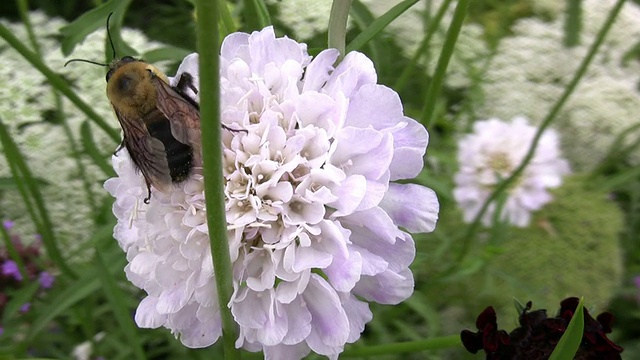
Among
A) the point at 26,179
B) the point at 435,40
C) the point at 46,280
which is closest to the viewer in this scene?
the point at 26,179

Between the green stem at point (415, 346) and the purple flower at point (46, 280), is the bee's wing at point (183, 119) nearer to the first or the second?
the green stem at point (415, 346)

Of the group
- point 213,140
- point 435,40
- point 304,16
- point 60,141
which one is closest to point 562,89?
point 435,40

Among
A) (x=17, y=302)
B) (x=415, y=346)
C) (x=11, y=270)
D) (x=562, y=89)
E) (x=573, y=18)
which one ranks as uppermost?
(x=573, y=18)

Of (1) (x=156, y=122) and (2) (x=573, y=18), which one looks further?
(2) (x=573, y=18)

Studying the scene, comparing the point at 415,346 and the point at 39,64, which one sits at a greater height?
the point at 39,64

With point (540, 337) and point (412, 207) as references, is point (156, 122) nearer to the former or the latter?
point (412, 207)

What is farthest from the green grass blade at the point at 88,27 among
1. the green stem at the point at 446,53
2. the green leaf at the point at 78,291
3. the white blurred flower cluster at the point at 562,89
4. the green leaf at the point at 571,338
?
the white blurred flower cluster at the point at 562,89

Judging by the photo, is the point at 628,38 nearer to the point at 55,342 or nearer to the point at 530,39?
the point at 530,39
